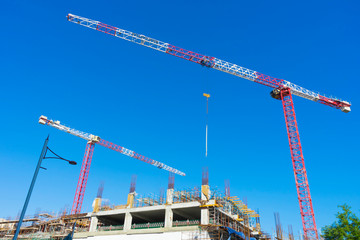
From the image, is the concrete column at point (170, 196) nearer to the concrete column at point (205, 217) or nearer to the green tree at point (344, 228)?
the concrete column at point (205, 217)

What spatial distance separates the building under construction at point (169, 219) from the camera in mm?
33531

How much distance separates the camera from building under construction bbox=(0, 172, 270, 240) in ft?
110

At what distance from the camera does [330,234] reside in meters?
37.4

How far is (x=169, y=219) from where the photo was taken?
36156 mm

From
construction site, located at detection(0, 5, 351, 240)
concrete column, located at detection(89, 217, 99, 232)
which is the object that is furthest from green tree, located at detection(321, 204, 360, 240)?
concrete column, located at detection(89, 217, 99, 232)

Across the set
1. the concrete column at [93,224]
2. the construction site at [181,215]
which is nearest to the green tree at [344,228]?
the construction site at [181,215]

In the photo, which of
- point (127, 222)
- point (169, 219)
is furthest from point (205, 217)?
point (127, 222)

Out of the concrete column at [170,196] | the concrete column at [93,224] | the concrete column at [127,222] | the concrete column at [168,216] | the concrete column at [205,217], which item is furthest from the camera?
the concrete column at [93,224]

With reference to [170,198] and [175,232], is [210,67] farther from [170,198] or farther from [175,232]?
[175,232]

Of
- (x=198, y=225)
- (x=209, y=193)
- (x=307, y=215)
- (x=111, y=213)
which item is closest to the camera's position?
(x=198, y=225)

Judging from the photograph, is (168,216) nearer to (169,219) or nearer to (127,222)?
(169,219)

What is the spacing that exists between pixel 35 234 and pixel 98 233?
51.5 ft

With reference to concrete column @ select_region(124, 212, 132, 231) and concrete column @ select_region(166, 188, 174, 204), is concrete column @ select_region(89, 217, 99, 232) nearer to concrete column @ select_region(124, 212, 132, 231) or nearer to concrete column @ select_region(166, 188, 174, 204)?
concrete column @ select_region(124, 212, 132, 231)

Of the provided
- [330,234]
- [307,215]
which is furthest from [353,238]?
[307,215]
